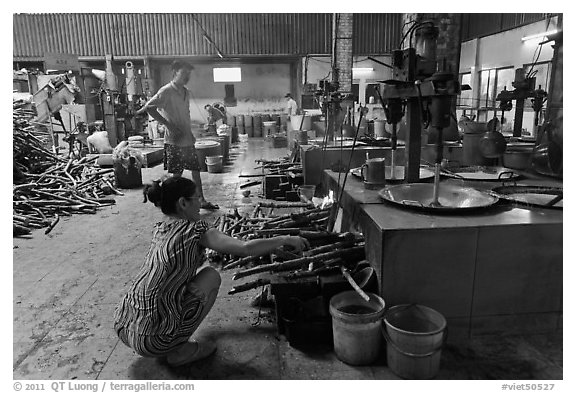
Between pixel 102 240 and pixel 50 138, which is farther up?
pixel 50 138

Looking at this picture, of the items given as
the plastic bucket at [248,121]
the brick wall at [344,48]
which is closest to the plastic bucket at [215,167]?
the brick wall at [344,48]

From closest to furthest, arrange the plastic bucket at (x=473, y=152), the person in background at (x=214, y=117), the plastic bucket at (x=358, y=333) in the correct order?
the plastic bucket at (x=358, y=333), the plastic bucket at (x=473, y=152), the person in background at (x=214, y=117)

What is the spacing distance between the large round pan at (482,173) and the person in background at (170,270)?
2.48m

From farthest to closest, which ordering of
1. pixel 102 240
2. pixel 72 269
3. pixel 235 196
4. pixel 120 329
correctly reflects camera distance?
1. pixel 235 196
2. pixel 102 240
3. pixel 72 269
4. pixel 120 329

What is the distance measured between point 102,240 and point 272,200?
2580 millimetres

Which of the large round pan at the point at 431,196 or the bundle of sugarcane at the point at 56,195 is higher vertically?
the large round pan at the point at 431,196

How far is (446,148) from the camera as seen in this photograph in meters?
5.78

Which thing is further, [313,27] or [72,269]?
[313,27]

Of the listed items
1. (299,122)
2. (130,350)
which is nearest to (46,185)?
(130,350)

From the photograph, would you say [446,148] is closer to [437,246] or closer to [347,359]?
[437,246]

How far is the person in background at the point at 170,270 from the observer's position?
229cm

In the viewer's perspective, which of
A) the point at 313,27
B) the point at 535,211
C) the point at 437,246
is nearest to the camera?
the point at 437,246

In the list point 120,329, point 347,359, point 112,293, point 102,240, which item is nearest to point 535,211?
point 347,359

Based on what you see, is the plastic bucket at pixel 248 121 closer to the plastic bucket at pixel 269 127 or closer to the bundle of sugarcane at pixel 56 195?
the plastic bucket at pixel 269 127
